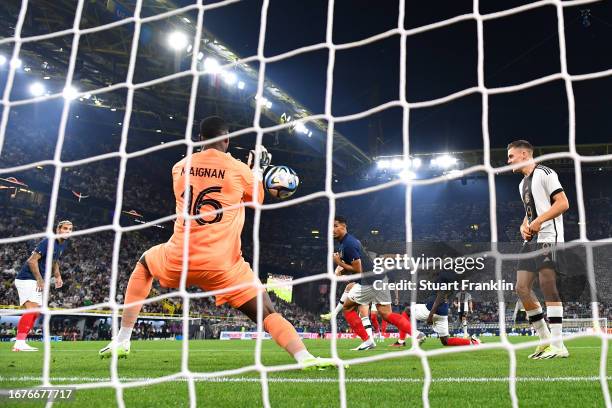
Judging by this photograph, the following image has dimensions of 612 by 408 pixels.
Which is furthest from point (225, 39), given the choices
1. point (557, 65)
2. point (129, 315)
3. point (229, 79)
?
point (129, 315)

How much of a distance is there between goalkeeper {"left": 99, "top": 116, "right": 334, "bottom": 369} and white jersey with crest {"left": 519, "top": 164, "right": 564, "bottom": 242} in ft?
8.49

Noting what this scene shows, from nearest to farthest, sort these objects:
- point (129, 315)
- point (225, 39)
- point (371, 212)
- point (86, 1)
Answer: point (129, 315) → point (86, 1) → point (225, 39) → point (371, 212)

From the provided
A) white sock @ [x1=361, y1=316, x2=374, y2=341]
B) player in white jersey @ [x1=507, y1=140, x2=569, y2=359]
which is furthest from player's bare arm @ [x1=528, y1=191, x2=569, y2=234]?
white sock @ [x1=361, y1=316, x2=374, y2=341]

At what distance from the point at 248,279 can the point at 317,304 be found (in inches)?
1132

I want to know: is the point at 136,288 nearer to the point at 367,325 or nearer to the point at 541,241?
the point at 541,241

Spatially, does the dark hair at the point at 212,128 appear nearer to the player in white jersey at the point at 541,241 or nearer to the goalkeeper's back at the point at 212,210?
the goalkeeper's back at the point at 212,210

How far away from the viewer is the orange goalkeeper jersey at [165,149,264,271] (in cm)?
361

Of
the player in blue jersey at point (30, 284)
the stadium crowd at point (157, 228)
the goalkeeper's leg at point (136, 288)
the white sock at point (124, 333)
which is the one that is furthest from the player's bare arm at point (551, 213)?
the stadium crowd at point (157, 228)

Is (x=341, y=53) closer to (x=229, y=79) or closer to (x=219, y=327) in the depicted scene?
(x=229, y=79)

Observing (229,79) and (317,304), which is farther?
(317,304)

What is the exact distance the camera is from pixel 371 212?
31.8 metres

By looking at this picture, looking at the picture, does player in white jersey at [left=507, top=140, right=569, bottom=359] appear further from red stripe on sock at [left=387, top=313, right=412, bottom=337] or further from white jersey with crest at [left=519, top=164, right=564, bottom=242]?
red stripe on sock at [left=387, top=313, right=412, bottom=337]

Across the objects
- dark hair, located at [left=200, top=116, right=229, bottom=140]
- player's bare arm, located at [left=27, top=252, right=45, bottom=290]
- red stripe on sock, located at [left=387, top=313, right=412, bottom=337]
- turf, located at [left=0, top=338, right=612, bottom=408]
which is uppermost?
dark hair, located at [left=200, top=116, right=229, bottom=140]

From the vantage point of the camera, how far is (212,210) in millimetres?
Result: 3717
